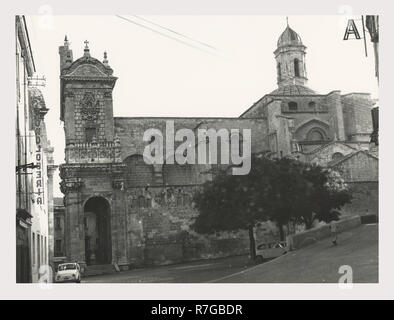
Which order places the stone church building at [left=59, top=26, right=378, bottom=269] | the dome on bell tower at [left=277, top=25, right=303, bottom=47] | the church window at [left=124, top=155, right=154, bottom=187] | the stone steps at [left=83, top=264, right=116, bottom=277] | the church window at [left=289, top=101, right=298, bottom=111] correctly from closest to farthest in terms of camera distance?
the stone steps at [left=83, top=264, right=116, bottom=277], the stone church building at [left=59, top=26, right=378, bottom=269], the church window at [left=124, top=155, right=154, bottom=187], the church window at [left=289, top=101, right=298, bottom=111], the dome on bell tower at [left=277, top=25, right=303, bottom=47]

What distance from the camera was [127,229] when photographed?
36.5 meters

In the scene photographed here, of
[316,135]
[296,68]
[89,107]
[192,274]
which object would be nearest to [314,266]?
[192,274]

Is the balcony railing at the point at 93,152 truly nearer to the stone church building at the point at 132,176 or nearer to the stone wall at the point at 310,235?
the stone church building at the point at 132,176

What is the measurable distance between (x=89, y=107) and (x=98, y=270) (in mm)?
10601

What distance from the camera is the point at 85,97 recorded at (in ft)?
130

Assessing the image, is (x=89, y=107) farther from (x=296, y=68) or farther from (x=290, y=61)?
(x=296, y=68)

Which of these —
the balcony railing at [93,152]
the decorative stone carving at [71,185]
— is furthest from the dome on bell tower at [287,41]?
the decorative stone carving at [71,185]

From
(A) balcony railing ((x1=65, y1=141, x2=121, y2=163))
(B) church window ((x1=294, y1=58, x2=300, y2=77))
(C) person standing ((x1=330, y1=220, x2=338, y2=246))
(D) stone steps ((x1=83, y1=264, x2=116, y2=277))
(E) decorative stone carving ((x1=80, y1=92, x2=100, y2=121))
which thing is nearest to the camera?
(C) person standing ((x1=330, y1=220, x2=338, y2=246))

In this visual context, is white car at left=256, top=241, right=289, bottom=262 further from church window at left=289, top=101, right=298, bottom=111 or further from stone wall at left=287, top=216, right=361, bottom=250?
church window at left=289, top=101, right=298, bottom=111

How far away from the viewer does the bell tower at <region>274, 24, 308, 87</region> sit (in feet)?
184

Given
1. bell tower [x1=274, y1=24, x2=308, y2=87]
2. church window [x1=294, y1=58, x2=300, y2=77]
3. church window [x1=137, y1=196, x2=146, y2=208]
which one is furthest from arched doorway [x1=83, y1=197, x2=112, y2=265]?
church window [x1=294, y1=58, x2=300, y2=77]

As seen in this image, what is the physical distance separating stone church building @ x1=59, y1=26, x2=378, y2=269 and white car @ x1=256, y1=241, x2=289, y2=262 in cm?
445
